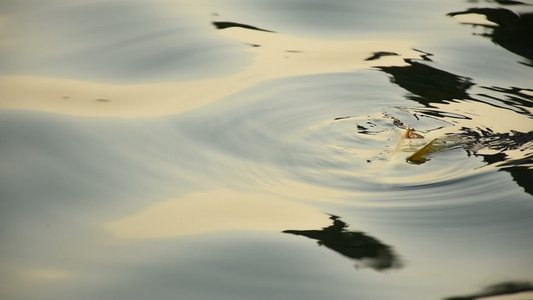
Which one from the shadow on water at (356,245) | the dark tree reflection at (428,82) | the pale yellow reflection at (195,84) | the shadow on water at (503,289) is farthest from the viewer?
the dark tree reflection at (428,82)

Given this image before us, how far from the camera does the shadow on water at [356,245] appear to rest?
141 cm

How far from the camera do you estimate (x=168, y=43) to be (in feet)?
8.00

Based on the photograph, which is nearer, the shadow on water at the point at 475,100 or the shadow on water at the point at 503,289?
the shadow on water at the point at 503,289

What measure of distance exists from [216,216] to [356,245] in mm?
327

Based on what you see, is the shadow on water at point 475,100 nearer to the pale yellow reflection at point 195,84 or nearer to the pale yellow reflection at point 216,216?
the pale yellow reflection at point 195,84

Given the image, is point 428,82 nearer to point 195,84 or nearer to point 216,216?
point 195,84

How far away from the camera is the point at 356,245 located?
4.80 ft

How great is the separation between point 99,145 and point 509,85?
131 centimetres

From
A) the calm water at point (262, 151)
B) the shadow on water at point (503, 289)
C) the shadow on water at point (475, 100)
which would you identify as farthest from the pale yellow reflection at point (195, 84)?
the shadow on water at point (503, 289)

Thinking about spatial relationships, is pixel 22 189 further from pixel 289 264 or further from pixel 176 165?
pixel 289 264

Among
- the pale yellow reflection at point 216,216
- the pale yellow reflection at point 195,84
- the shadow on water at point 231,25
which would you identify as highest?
the shadow on water at point 231,25

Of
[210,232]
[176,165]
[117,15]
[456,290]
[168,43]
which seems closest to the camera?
[456,290]

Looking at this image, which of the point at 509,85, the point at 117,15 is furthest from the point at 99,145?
the point at 509,85

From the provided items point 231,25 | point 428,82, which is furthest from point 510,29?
point 231,25
